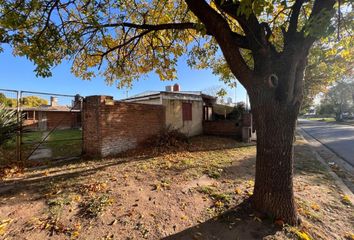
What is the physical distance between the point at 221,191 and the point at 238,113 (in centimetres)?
1114

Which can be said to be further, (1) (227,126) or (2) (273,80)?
(1) (227,126)

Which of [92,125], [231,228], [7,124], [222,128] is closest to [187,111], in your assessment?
[222,128]

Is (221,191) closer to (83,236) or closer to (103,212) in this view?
(103,212)

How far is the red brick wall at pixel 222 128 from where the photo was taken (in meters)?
12.9

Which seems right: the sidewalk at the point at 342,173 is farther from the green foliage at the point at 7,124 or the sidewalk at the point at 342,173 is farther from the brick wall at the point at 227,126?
the green foliage at the point at 7,124

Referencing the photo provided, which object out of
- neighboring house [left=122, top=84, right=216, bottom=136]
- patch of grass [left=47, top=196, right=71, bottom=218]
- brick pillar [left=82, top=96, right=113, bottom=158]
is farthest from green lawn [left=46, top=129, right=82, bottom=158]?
neighboring house [left=122, top=84, right=216, bottom=136]

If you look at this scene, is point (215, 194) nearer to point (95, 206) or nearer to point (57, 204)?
point (95, 206)

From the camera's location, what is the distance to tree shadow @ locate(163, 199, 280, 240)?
2.80 meters

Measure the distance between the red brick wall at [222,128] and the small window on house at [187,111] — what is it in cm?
187

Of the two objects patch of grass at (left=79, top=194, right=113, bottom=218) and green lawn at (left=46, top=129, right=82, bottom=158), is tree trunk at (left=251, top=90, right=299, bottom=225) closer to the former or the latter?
patch of grass at (left=79, top=194, right=113, bottom=218)

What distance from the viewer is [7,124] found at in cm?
555

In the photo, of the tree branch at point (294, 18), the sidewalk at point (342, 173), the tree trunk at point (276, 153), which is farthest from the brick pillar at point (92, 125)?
the sidewalk at point (342, 173)

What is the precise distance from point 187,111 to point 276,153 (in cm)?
1003

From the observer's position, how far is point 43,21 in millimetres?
4918
